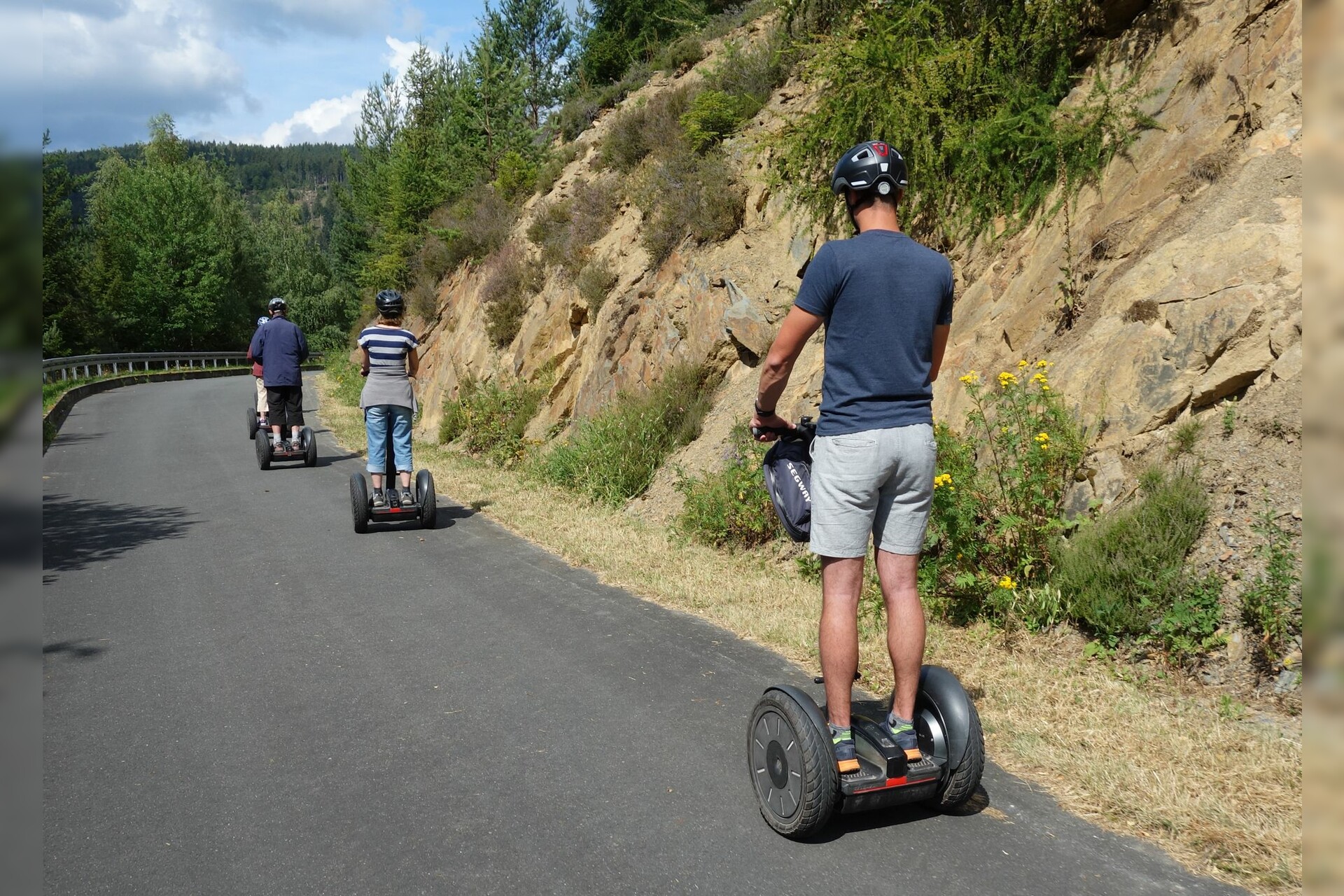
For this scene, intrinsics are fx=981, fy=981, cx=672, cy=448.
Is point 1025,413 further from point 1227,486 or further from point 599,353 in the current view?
point 599,353

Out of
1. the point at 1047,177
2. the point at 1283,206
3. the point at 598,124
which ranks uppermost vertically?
the point at 598,124

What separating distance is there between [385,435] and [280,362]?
449 centimetres

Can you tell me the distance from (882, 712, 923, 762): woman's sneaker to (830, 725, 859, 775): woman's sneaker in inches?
6.9

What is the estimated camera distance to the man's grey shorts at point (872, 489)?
3.89 m

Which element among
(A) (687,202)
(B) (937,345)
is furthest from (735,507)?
(A) (687,202)

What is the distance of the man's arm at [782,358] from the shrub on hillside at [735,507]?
3975 millimetres

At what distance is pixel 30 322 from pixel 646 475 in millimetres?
10254

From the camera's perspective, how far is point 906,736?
3943 mm

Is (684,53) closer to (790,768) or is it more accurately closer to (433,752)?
(433,752)

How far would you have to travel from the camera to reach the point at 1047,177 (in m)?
8.40

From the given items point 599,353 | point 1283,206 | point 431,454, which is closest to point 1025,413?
point 1283,206

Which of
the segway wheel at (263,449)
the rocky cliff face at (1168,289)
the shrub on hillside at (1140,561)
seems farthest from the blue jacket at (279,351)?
the shrub on hillside at (1140,561)

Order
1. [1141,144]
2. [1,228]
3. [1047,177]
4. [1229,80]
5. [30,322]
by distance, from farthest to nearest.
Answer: [1047,177] → [1141,144] → [1229,80] → [30,322] → [1,228]

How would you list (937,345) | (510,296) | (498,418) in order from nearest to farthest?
(937,345) < (498,418) < (510,296)
